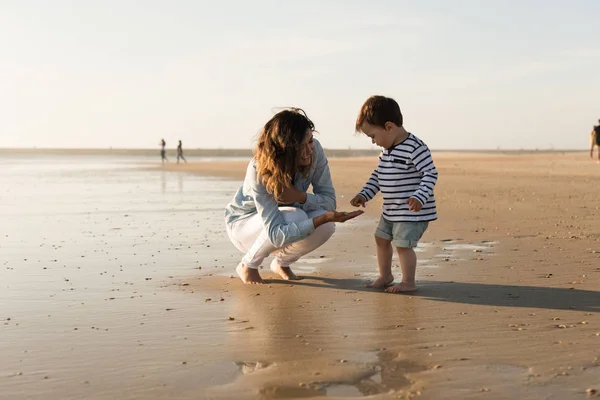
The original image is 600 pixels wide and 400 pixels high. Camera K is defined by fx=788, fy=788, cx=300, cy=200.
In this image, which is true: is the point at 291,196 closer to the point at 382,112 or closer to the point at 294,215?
the point at 294,215

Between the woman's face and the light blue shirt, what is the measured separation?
0.34 feet

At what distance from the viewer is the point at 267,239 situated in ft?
18.4

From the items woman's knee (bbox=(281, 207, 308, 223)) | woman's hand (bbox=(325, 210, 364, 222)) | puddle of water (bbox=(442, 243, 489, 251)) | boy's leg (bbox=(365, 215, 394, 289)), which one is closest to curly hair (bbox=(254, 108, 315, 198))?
woman's knee (bbox=(281, 207, 308, 223))

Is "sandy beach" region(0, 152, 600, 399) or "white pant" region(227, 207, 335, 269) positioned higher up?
"white pant" region(227, 207, 335, 269)

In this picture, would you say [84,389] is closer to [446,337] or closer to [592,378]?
[446,337]

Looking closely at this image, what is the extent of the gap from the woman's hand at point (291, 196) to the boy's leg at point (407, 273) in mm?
784

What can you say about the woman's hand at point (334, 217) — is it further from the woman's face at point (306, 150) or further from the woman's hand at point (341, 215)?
the woman's face at point (306, 150)

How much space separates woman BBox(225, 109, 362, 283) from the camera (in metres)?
5.34

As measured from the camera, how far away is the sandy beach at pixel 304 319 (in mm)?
3301

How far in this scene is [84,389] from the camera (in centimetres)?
325

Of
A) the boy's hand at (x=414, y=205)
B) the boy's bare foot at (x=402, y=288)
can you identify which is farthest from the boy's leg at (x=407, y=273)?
the boy's hand at (x=414, y=205)

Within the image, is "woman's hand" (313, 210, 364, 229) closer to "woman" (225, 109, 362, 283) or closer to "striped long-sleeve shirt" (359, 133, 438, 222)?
"woman" (225, 109, 362, 283)

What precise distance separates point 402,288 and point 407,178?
2.49ft

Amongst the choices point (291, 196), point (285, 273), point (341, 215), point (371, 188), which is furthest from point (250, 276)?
point (371, 188)
